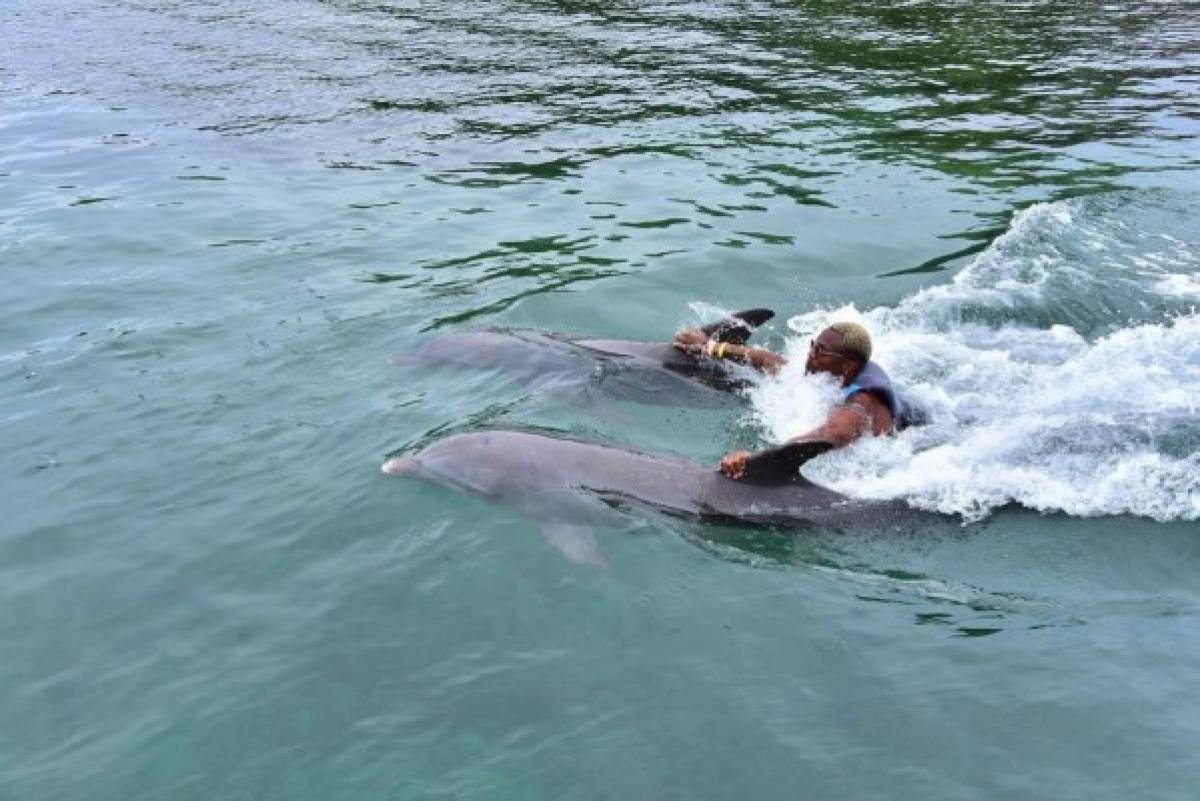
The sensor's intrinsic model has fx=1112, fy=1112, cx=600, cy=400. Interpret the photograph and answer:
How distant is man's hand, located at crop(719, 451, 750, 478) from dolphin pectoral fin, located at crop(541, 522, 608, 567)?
1.18 meters

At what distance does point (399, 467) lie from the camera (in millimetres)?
8922

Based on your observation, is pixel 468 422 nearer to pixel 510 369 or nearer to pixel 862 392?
pixel 510 369

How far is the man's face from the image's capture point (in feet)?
30.3

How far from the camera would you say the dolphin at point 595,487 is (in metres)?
8.30

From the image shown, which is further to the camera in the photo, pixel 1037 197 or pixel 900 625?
pixel 1037 197

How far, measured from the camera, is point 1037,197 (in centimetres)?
1566

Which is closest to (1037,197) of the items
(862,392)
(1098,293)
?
(1098,293)

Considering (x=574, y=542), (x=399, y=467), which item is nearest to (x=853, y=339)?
(x=574, y=542)

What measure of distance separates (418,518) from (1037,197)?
437 inches

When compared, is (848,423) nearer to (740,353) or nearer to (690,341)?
(740,353)

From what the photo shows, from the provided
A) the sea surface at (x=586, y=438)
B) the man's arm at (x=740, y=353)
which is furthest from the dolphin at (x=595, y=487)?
the man's arm at (x=740, y=353)

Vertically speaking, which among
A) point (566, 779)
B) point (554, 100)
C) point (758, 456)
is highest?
point (554, 100)

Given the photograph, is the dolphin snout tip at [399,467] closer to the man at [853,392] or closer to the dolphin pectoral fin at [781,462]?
the man at [853,392]

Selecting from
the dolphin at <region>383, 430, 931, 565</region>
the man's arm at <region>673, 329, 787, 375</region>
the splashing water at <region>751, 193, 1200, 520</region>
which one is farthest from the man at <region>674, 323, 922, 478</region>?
A: the man's arm at <region>673, 329, 787, 375</region>
